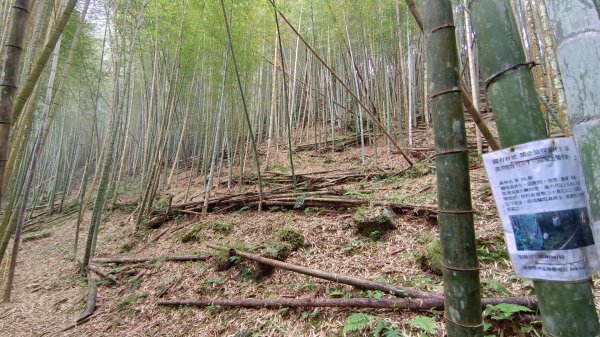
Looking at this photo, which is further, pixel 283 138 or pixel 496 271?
pixel 283 138

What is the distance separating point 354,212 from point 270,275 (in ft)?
4.01

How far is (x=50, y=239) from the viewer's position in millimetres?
6848

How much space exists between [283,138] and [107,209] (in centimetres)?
509

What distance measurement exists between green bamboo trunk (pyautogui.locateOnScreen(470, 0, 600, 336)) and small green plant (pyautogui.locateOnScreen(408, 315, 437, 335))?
106 cm

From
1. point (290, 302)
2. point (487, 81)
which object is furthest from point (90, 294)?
point (487, 81)

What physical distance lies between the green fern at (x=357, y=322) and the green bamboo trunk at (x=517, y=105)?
125cm

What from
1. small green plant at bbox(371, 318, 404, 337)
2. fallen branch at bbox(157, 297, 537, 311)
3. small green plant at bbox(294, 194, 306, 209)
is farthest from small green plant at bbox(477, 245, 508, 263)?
small green plant at bbox(294, 194, 306, 209)

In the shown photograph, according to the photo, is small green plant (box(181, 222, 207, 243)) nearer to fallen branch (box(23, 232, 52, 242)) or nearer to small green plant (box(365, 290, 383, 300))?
small green plant (box(365, 290, 383, 300))

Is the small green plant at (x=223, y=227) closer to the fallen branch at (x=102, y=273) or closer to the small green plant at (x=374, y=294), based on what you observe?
the fallen branch at (x=102, y=273)

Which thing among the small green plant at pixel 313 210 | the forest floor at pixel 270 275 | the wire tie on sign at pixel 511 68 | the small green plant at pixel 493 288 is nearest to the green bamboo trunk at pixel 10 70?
the wire tie on sign at pixel 511 68

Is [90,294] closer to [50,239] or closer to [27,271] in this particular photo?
[27,271]

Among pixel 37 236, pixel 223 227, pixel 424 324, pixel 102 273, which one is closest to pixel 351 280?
pixel 424 324

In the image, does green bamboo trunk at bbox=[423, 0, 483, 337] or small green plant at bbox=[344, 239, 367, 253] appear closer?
green bamboo trunk at bbox=[423, 0, 483, 337]

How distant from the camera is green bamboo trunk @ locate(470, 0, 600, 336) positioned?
1.90ft
